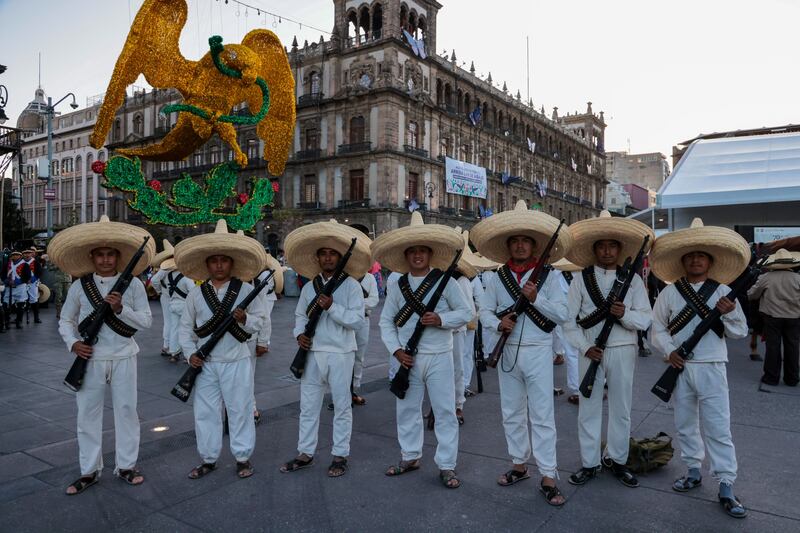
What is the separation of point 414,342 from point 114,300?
2369 mm

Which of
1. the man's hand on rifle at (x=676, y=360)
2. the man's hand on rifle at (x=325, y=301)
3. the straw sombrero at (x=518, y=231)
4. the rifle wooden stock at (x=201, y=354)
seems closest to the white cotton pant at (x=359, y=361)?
the man's hand on rifle at (x=325, y=301)

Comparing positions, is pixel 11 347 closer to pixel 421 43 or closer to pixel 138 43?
pixel 138 43

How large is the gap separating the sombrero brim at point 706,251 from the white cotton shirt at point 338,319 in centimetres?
249

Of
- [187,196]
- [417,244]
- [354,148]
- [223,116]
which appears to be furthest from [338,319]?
[354,148]

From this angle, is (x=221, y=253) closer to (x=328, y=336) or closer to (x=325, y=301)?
(x=325, y=301)

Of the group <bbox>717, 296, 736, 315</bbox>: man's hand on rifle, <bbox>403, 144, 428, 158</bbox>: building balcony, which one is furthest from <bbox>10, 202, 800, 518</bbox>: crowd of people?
<bbox>403, 144, 428, 158</bbox>: building balcony

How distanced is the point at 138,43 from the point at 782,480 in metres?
13.2

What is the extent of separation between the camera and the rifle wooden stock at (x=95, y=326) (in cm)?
421

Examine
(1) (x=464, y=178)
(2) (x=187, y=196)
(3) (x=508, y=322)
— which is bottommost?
(3) (x=508, y=322)

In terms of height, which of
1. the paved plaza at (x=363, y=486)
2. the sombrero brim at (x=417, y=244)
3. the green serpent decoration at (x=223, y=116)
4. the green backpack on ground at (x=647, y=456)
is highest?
the green serpent decoration at (x=223, y=116)

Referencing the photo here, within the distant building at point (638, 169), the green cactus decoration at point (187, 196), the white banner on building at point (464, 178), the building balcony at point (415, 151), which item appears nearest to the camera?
the green cactus decoration at point (187, 196)

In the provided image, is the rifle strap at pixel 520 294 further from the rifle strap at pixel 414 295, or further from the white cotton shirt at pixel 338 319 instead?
the white cotton shirt at pixel 338 319

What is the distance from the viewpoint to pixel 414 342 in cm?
445

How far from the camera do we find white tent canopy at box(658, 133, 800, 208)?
13.0 m
